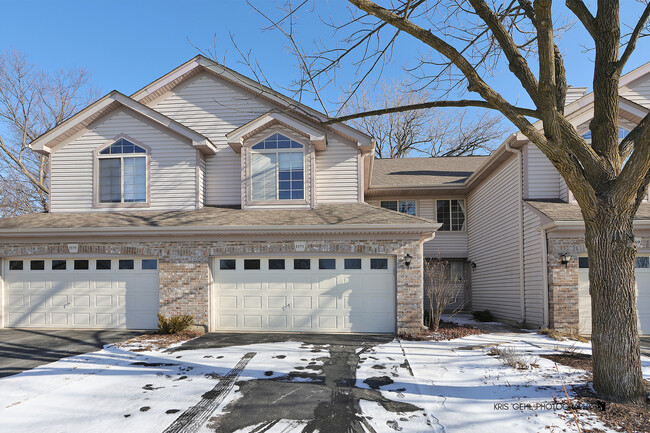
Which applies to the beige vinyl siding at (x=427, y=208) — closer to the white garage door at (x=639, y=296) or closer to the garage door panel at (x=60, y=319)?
the white garage door at (x=639, y=296)

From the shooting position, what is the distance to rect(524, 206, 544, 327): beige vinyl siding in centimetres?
1095

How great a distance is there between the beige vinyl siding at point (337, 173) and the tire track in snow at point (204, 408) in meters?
6.39

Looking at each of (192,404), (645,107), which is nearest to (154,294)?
(192,404)

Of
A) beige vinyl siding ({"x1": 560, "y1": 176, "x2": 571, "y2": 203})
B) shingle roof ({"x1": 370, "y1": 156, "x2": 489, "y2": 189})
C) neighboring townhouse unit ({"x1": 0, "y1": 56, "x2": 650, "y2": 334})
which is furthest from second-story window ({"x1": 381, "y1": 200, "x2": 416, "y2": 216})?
beige vinyl siding ({"x1": 560, "y1": 176, "x2": 571, "y2": 203})

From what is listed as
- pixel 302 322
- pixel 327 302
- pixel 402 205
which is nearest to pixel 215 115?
pixel 327 302

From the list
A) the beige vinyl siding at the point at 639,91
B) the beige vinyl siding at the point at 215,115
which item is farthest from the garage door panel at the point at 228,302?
the beige vinyl siding at the point at 639,91

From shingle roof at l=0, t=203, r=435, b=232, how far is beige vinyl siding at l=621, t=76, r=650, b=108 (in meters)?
7.73

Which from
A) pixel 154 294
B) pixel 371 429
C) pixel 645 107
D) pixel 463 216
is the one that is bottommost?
pixel 371 429

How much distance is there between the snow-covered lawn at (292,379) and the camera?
506 centimetres

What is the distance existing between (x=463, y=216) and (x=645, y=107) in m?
7.20

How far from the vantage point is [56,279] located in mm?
11492

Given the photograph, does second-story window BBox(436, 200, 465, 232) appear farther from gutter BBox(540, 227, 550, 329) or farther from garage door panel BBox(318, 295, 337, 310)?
garage door panel BBox(318, 295, 337, 310)

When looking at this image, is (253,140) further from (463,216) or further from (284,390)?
(463,216)

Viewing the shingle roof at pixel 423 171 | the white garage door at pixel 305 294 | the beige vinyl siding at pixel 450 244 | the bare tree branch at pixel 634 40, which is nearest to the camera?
the bare tree branch at pixel 634 40
